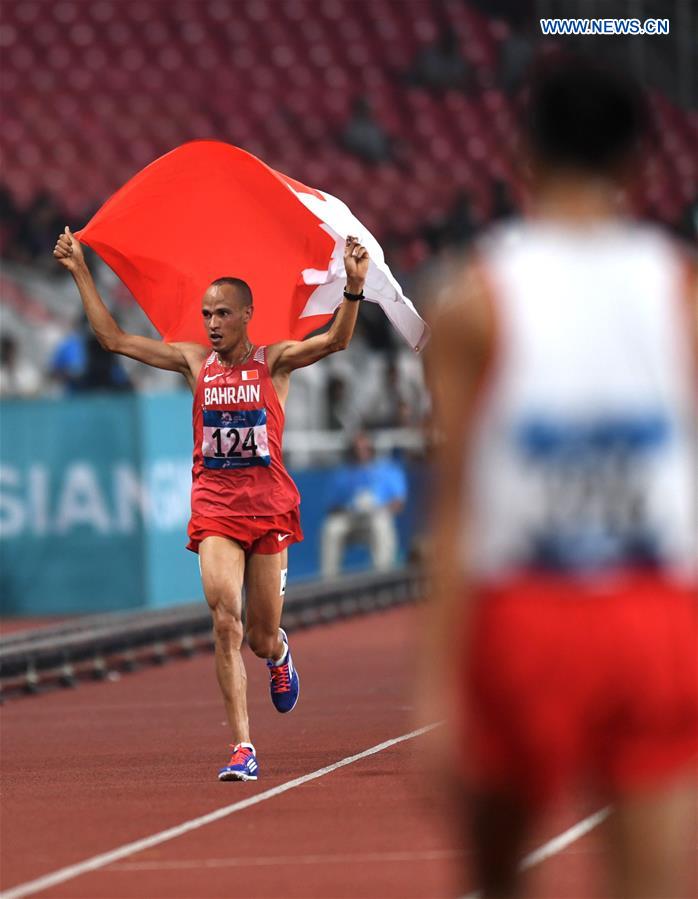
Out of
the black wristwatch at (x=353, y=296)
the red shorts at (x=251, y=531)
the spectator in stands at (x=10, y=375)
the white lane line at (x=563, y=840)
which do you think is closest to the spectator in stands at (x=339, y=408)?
the spectator in stands at (x=10, y=375)

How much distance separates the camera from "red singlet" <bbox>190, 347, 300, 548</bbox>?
32.9 feet

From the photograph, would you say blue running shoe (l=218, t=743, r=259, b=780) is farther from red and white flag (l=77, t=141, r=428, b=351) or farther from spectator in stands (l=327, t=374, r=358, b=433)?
spectator in stands (l=327, t=374, r=358, b=433)

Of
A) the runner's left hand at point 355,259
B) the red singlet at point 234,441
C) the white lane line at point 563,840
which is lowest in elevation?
the white lane line at point 563,840

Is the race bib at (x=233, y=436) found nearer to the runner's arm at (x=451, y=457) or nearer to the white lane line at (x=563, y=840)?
the white lane line at (x=563, y=840)

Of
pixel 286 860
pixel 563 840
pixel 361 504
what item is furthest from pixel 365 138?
pixel 286 860

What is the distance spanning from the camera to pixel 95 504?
20.0 metres

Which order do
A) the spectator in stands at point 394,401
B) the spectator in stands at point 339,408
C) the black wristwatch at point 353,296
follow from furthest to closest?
the spectator in stands at point 394,401 < the spectator in stands at point 339,408 < the black wristwatch at point 353,296

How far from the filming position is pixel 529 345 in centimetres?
380

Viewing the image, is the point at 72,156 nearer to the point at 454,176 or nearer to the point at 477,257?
the point at 454,176

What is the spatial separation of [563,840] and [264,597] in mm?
2889

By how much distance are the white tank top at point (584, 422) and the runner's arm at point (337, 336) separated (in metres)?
5.39

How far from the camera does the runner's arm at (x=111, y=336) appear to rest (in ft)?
32.2

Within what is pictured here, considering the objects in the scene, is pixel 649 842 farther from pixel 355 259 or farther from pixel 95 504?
pixel 95 504

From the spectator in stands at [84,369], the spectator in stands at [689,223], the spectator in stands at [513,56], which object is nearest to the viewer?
the spectator in stands at [84,369]
